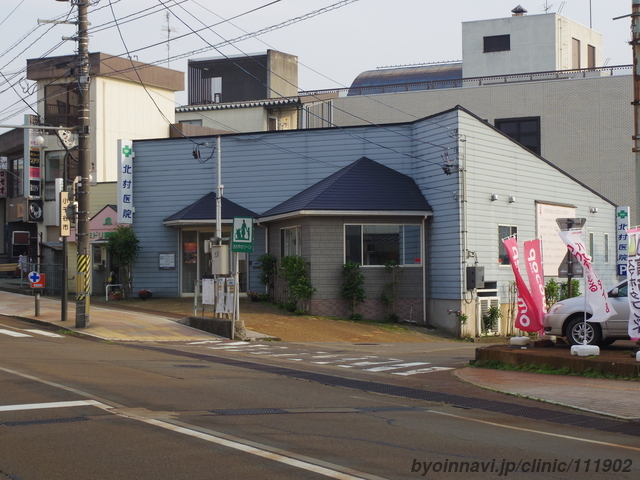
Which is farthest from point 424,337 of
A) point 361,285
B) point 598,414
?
point 598,414

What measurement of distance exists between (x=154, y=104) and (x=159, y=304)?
18.2 m

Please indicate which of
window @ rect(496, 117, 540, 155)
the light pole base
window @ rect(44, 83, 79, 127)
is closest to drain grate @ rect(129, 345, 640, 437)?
the light pole base

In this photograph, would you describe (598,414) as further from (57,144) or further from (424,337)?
(57,144)

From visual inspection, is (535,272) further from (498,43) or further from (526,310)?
(498,43)

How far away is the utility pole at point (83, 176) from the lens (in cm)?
2219

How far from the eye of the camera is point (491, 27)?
157 feet

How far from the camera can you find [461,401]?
11.5 meters

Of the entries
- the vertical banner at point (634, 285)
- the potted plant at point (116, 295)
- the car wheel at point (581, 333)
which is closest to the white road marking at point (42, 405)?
the vertical banner at point (634, 285)

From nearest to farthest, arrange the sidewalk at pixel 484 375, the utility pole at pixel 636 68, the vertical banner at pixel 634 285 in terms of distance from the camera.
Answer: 1. the sidewalk at pixel 484 375
2. the vertical banner at pixel 634 285
3. the utility pole at pixel 636 68

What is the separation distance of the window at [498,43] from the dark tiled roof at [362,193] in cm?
2307

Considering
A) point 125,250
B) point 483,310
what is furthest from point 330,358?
point 125,250

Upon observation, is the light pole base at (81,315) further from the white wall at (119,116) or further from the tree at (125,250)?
the white wall at (119,116)

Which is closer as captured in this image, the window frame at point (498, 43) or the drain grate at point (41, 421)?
the drain grate at point (41, 421)

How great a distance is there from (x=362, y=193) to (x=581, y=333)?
12.3 metres
